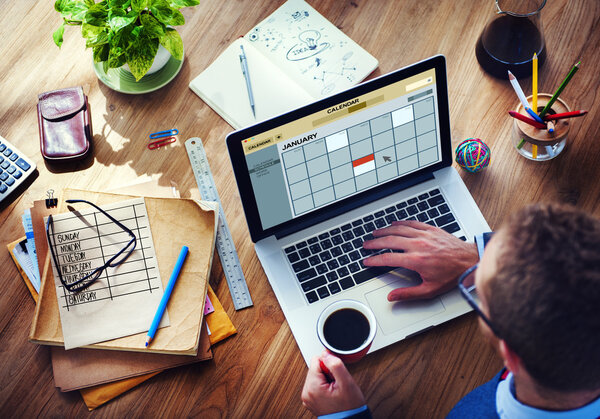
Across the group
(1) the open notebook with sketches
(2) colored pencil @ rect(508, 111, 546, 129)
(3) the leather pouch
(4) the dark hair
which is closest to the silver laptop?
(2) colored pencil @ rect(508, 111, 546, 129)

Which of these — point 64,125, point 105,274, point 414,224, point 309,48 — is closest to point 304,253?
point 414,224

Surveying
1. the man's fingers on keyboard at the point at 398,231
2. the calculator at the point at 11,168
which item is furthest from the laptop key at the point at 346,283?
the calculator at the point at 11,168

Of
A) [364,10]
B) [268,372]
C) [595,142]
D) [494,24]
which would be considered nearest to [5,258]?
[268,372]

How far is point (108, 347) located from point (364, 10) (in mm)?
992

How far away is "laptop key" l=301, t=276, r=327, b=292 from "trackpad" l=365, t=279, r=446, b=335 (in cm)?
10

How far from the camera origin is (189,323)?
3.40 ft

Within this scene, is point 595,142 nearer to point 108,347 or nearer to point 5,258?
point 108,347

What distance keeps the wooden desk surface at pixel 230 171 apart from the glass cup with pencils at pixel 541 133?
2 centimetres

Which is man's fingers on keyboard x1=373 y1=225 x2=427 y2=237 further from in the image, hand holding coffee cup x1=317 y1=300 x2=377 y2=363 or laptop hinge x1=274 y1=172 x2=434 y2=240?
hand holding coffee cup x1=317 y1=300 x2=377 y2=363

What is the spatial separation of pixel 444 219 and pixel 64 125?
883 mm

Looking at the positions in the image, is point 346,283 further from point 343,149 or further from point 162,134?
point 162,134

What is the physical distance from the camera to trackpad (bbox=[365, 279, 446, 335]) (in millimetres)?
1026

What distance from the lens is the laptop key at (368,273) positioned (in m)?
1.06

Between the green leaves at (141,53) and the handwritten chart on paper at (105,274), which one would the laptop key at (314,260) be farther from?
the green leaves at (141,53)
